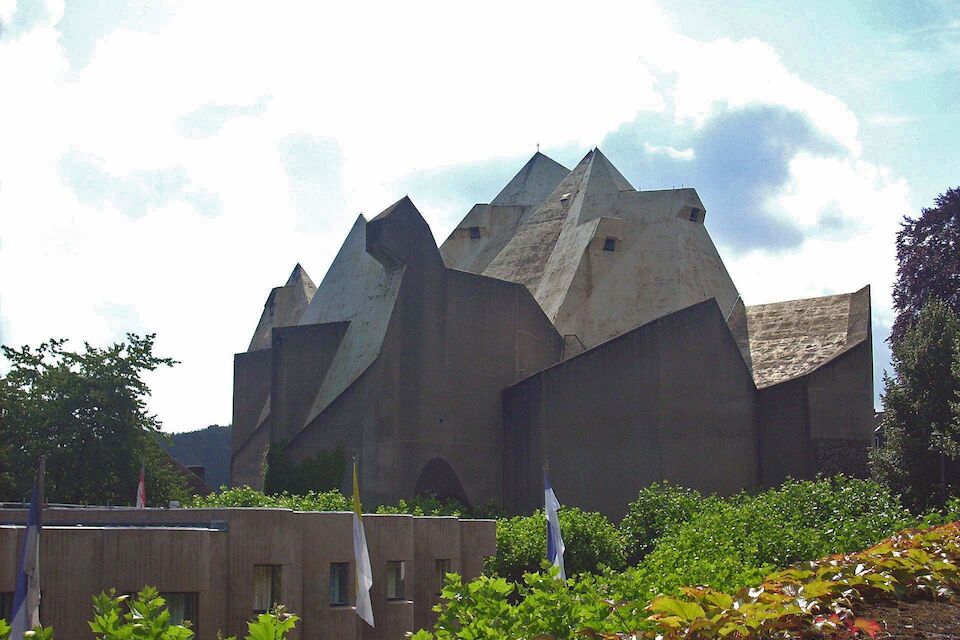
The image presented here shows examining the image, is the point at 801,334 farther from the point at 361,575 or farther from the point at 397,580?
the point at 361,575

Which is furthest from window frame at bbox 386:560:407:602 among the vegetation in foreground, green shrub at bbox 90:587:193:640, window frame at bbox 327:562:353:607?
the vegetation in foreground

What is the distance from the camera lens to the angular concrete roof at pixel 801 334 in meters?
35.7

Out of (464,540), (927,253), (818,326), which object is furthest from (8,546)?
(927,253)

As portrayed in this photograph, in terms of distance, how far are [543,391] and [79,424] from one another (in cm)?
1373

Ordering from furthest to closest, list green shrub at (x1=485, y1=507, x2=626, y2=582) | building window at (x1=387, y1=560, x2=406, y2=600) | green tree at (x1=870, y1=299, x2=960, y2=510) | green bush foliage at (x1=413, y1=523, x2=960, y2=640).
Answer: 1. green tree at (x1=870, y1=299, x2=960, y2=510)
2. green shrub at (x1=485, y1=507, x2=626, y2=582)
3. building window at (x1=387, y1=560, x2=406, y2=600)
4. green bush foliage at (x1=413, y1=523, x2=960, y2=640)

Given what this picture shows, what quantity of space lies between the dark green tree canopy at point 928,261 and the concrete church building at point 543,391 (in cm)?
272

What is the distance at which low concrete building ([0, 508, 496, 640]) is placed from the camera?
13.8 meters

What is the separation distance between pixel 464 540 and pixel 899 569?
1449 centimetres

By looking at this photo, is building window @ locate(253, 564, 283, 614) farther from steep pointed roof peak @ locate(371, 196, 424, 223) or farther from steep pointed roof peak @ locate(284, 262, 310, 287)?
steep pointed roof peak @ locate(284, 262, 310, 287)

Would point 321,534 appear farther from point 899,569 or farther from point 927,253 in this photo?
point 927,253

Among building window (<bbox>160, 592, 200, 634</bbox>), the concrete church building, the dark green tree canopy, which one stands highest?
the dark green tree canopy

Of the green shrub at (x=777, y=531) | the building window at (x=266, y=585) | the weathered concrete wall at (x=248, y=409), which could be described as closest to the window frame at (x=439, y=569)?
the green shrub at (x=777, y=531)

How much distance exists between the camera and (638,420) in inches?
1339

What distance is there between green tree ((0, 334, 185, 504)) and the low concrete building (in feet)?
54.0
